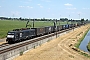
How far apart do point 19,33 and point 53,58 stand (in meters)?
15.0

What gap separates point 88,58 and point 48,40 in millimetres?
22133

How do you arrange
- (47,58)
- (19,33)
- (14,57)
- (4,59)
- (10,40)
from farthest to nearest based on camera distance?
(19,33) → (10,40) → (47,58) → (14,57) → (4,59)

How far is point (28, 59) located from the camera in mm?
33594

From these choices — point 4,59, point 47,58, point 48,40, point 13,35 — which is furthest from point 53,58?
point 48,40

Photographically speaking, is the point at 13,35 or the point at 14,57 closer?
the point at 14,57

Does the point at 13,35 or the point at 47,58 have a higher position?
the point at 13,35

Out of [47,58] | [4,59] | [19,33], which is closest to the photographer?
[4,59]

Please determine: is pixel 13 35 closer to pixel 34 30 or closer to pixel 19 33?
pixel 19 33

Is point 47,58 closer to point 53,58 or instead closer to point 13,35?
point 53,58

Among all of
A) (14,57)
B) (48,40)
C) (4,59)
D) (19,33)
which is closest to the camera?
(4,59)

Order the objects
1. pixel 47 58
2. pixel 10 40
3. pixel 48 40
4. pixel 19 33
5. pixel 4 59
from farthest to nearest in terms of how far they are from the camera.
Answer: pixel 48 40 < pixel 19 33 < pixel 10 40 < pixel 47 58 < pixel 4 59

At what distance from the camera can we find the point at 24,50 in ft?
123

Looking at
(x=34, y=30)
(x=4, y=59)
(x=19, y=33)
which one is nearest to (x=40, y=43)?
(x=19, y=33)

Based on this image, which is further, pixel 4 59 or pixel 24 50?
pixel 24 50
